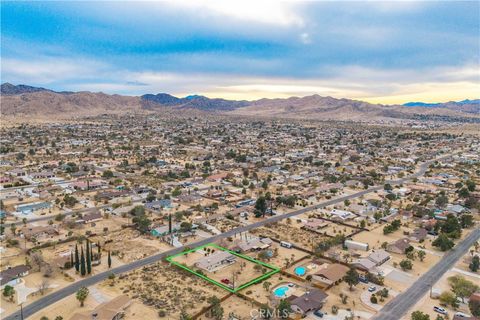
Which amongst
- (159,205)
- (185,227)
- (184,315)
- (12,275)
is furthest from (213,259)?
(159,205)

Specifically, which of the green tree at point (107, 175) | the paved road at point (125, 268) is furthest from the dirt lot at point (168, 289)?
the green tree at point (107, 175)

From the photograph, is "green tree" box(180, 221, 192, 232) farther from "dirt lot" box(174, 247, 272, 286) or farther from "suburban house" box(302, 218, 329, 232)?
"suburban house" box(302, 218, 329, 232)

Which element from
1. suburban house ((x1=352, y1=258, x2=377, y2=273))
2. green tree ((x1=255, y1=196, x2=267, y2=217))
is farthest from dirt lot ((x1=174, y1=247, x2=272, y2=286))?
green tree ((x1=255, y1=196, x2=267, y2=217))

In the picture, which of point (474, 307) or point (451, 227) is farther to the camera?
point (451, 227)

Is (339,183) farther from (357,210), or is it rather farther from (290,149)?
(290,149)

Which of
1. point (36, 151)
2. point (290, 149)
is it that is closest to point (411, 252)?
point (290, 149)

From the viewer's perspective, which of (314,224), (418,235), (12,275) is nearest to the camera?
(12,275)

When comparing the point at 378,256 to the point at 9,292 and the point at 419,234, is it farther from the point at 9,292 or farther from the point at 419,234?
the point at 9,292

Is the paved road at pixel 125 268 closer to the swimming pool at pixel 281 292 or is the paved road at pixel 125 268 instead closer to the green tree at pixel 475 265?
the swimming pool at pixel 281 292
